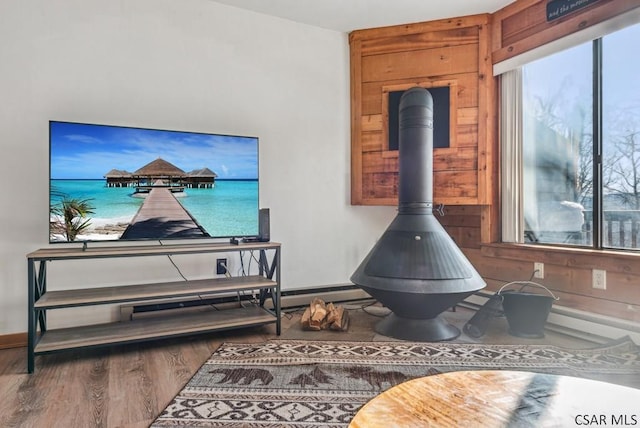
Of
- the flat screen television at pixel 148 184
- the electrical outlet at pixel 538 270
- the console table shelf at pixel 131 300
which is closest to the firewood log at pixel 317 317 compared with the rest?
the console table shelf at pixel 131 300

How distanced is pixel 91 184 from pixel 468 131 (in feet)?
9.27

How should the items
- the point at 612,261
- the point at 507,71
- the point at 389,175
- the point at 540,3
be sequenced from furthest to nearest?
the point at 389,175 → the point at 507,71 → the point at 540,3 → the point at 612,261

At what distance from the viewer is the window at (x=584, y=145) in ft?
7.90

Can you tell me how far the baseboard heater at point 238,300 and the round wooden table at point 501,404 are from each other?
2212 mm

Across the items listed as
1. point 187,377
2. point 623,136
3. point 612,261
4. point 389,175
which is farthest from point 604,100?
point 187,377

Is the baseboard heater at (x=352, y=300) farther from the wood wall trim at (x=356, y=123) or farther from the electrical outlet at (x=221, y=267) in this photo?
the wood wall trim at (x=356, y=123)

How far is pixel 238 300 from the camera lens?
308 cm

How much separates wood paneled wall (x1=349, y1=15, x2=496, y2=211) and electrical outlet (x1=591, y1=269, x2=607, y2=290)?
91 cm

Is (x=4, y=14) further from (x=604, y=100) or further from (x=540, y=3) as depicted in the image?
(x=604, y=100)

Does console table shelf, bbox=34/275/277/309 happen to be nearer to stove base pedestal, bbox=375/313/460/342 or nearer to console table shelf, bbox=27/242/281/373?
console table shelf, bbox=27/242/281/373

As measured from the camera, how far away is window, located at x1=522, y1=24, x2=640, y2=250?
7.90 feet

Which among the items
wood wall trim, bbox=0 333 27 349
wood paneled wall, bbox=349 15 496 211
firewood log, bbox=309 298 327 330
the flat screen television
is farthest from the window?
wood wall trim, bbox=0 333 27 349

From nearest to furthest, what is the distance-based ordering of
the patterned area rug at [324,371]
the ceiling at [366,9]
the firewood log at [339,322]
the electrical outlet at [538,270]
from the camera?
1. the patterned area rug at [324,371]
2. the firewood log at [339,322]
3. the electrical outlet at [538,270]
4. the ceiling at [366,9]

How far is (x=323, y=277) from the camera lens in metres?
3.51
